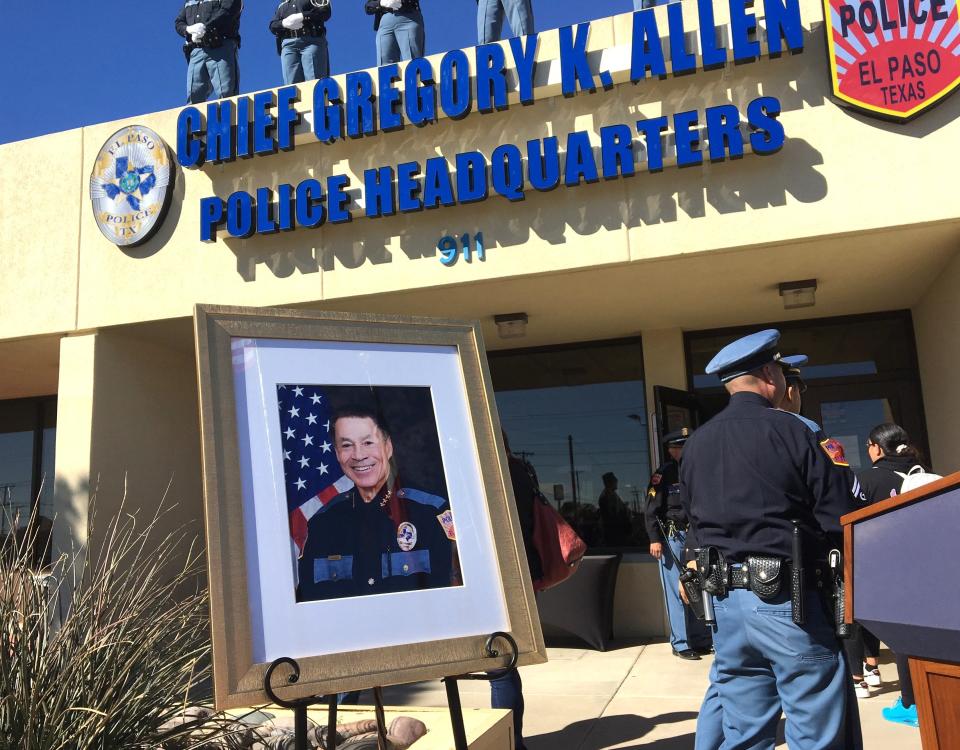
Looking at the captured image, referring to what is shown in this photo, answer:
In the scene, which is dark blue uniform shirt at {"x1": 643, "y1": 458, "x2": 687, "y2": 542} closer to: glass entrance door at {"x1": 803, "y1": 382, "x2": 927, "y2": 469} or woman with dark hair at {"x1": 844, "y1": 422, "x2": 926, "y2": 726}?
woman with dark hair at {"x1": 844, "y1": 422, "x2": 926, "y2": 726}

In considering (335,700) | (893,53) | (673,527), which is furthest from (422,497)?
(893,53)

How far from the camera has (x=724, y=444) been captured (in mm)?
3115

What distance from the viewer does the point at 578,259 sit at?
6816 mm

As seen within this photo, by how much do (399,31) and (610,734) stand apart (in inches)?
262

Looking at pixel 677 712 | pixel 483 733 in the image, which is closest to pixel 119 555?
pixel 483 733

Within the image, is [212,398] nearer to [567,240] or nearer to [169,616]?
[169,616]

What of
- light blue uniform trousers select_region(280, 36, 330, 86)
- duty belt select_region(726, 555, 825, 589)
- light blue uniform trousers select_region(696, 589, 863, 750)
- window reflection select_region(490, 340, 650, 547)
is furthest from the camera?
window reflection select_region(490, 340, 650, 547)

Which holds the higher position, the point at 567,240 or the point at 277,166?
the point at 277,166

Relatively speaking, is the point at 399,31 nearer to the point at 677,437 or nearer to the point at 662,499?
the point at 677,437

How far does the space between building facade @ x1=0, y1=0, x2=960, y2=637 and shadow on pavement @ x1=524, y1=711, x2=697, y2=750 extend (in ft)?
9.61

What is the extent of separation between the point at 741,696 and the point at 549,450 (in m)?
6.16

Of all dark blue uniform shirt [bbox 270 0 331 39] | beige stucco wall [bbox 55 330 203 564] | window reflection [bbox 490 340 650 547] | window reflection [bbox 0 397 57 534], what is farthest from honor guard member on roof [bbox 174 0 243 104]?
window reflection [bbox 0 397 57 534]

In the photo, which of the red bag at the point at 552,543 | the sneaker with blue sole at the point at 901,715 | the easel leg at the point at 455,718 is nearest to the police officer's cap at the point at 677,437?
the sneaker with blue sole at the point at 901,715

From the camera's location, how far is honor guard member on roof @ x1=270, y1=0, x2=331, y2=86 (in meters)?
8.55
